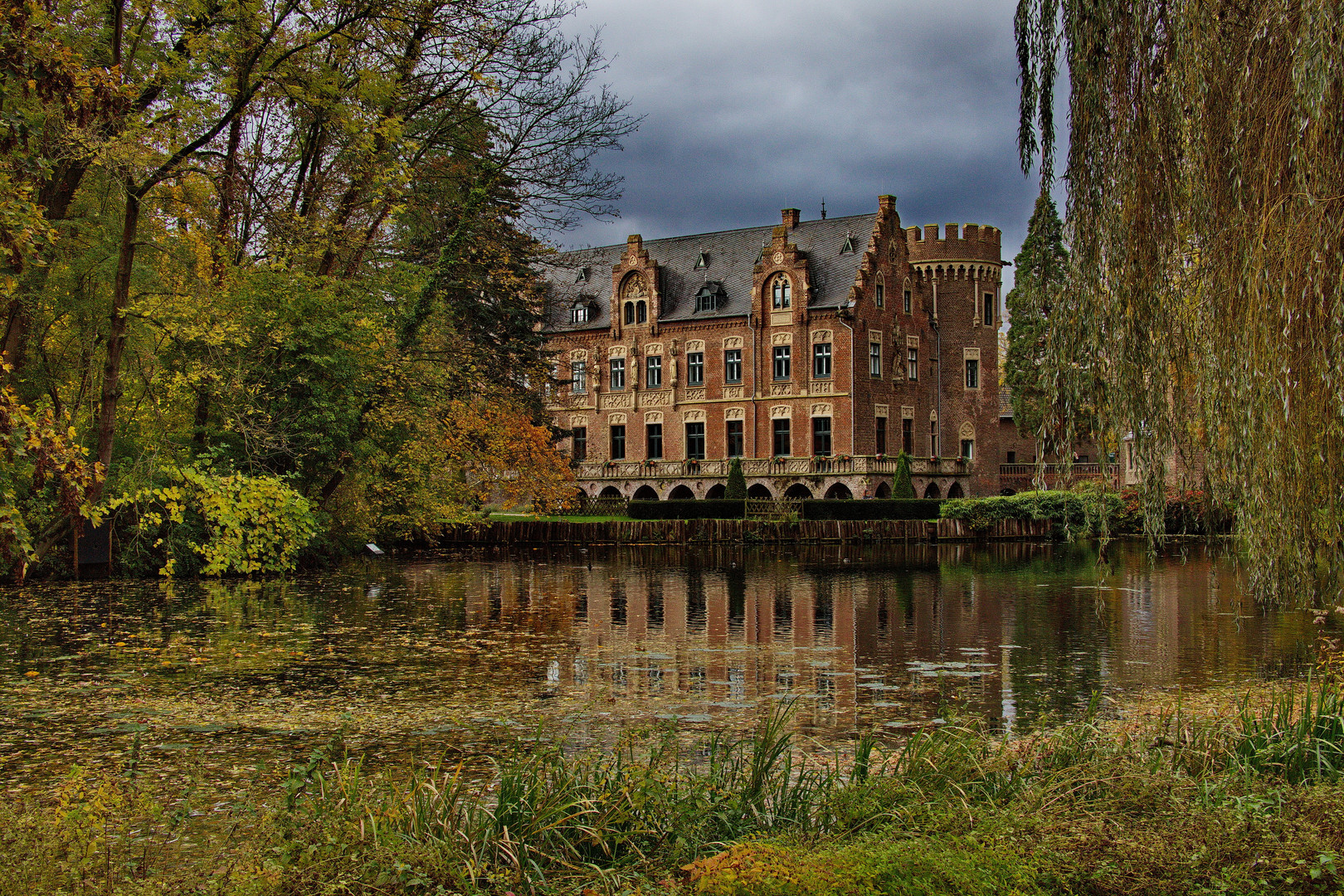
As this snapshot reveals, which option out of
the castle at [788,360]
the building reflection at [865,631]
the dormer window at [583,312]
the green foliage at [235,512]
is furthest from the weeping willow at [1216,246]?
the dormer window at [583,312]

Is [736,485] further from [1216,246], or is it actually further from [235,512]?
[1216,246]

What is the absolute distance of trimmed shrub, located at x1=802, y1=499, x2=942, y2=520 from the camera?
36.8 m

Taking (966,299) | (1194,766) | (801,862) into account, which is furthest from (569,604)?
(966,299)

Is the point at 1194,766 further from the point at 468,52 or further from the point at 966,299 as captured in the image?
the point at 966,299

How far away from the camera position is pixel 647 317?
4647 centimetres

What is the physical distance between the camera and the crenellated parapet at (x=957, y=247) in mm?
45906

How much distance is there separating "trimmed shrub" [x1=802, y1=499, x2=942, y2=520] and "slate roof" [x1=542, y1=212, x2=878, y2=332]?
30.3ft

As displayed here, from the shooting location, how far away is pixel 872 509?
37.1m

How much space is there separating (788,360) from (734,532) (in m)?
12.0

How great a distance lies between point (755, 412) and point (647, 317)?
259 inches

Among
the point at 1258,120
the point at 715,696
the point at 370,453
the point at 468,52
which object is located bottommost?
the point at 715,696

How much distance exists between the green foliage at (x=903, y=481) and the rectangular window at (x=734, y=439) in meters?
7.27

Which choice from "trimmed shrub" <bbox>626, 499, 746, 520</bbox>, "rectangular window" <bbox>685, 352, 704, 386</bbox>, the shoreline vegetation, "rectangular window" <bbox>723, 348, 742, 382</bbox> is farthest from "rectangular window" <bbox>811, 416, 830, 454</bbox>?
the shoreline vegetation

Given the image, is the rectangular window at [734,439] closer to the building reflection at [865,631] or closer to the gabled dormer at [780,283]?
the gabled dormer at [780,283]
